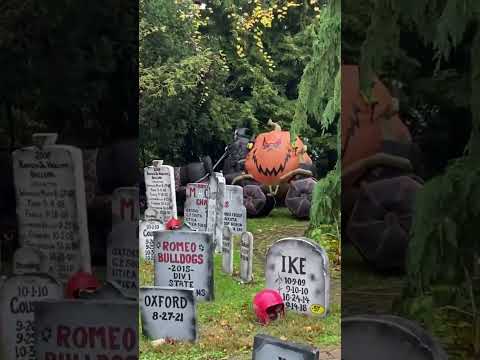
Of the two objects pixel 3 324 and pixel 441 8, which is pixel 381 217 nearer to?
pixel 441 8

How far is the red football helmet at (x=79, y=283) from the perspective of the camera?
3145 millimetres

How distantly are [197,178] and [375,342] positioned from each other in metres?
4.10

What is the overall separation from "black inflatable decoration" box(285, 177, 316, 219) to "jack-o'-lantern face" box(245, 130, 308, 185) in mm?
259

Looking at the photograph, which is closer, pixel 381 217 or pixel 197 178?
pixel 381 217

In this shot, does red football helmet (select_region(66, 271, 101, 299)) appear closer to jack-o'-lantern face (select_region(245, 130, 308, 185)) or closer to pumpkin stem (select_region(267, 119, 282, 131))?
pumpkin stem (select_region(267, 119, 282, 131))

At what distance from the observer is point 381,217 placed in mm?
2650

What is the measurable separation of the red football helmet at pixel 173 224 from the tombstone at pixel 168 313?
5.94ft

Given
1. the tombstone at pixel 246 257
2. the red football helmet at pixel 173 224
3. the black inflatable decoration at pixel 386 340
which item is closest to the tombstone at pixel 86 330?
the black inflatable decoration at pixel 386 340

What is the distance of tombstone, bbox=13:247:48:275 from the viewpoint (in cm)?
321

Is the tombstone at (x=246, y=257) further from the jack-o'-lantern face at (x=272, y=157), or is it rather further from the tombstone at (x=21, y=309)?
the tombstone at (x=21, y=309)

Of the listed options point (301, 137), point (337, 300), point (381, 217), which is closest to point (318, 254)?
point (337, 300)

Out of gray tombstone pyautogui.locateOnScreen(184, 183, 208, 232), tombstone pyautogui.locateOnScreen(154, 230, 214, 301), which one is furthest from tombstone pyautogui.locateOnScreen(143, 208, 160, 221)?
tombstone pyautogui.locateOnScreen(154, 230, 214, 301)

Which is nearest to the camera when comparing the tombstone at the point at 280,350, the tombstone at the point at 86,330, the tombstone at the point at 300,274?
the tombstone at the point at 86,330

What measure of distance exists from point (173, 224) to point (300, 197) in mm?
1444
